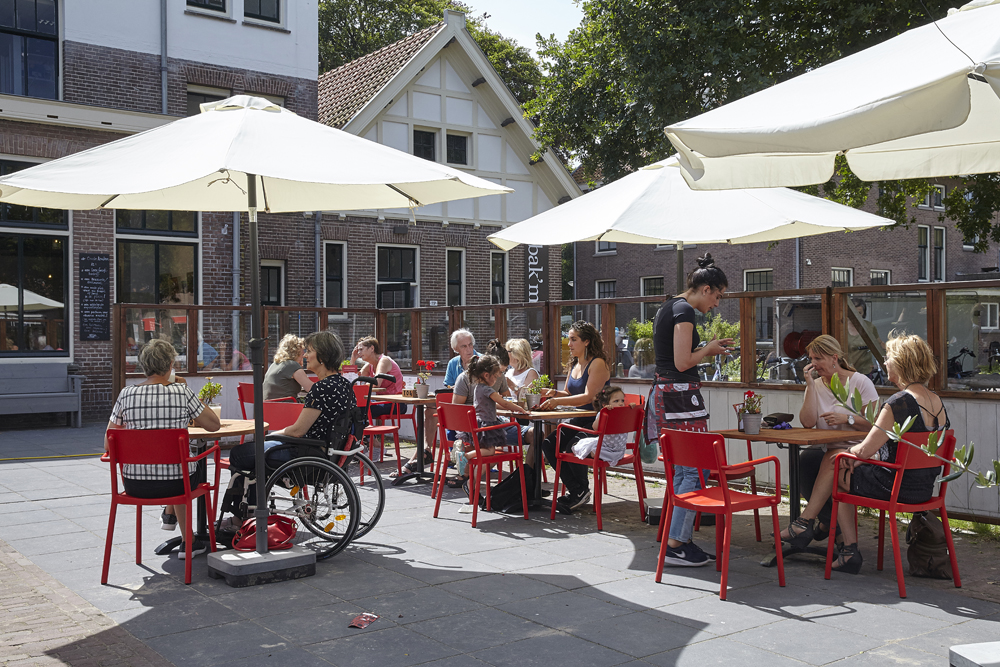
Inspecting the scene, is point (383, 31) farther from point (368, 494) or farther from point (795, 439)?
point (795, 439)

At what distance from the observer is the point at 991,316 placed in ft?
22.7

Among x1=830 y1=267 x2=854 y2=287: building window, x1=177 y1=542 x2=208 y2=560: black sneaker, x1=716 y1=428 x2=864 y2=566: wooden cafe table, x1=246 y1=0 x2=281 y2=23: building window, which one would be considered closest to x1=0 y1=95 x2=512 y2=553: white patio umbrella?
x1=177 y1=542 x2=208 y2=560: black sneaker

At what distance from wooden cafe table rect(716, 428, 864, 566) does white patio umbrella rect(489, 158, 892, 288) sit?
1.53 metres

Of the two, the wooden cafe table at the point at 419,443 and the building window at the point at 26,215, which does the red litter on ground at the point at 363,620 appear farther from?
the building window at the point at 26,215

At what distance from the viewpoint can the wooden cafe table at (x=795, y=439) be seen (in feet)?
18.2

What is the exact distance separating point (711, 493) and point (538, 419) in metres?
2.07

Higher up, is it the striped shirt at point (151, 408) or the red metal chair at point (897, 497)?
the striped shirt at point (151, 408)

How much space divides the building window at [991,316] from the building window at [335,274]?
15.0m

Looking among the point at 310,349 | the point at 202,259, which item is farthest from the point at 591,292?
the point at 310,349

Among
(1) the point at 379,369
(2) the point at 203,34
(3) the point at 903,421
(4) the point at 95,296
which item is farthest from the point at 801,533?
(2) the point at 203,34

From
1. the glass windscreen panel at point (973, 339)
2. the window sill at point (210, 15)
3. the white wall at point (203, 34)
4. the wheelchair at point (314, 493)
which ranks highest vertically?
the window sill at point (210, 15)

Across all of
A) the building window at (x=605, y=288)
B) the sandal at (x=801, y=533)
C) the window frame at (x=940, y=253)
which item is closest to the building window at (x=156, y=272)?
the sandal at (x=801, y=533)

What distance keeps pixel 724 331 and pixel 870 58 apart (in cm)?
482

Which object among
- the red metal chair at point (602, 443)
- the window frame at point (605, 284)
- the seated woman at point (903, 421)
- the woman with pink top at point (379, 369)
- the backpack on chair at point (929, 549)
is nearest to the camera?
the seated woman at point (903, 421)
